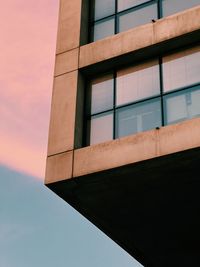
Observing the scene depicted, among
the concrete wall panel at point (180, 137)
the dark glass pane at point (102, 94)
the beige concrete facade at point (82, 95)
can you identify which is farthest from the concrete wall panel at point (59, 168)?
the concrete wall panel at point (180, 137)

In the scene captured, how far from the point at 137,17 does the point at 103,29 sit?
1.51 meters

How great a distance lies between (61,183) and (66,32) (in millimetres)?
6509

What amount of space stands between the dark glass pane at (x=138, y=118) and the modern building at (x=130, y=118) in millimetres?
38

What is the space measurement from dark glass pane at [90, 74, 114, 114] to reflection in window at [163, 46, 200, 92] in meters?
2.22

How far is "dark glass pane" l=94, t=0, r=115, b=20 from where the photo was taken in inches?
917

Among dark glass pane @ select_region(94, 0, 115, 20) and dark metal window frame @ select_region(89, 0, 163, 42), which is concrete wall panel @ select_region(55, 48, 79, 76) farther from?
dark glass pane @ select_region(94, 0, 115, 20)

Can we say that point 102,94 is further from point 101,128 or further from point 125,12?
point 125,12

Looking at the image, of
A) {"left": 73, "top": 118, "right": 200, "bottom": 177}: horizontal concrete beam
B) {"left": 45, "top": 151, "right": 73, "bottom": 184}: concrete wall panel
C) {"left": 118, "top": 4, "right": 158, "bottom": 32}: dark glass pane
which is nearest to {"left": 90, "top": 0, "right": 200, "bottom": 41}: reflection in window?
{"left": 118, "top": 4, "right": 158, "bottom": 32}: dark glass pane

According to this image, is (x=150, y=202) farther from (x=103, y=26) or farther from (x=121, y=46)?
(x=103, y=26)

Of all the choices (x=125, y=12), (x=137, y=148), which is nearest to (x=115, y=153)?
(x=137, y=148)

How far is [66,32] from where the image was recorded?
75.8 feet

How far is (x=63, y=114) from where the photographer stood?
69.9ft

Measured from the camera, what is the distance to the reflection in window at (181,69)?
65.8 feet

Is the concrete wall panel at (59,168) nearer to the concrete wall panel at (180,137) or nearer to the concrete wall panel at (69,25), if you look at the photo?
the concrete wall panel at (180,137)
